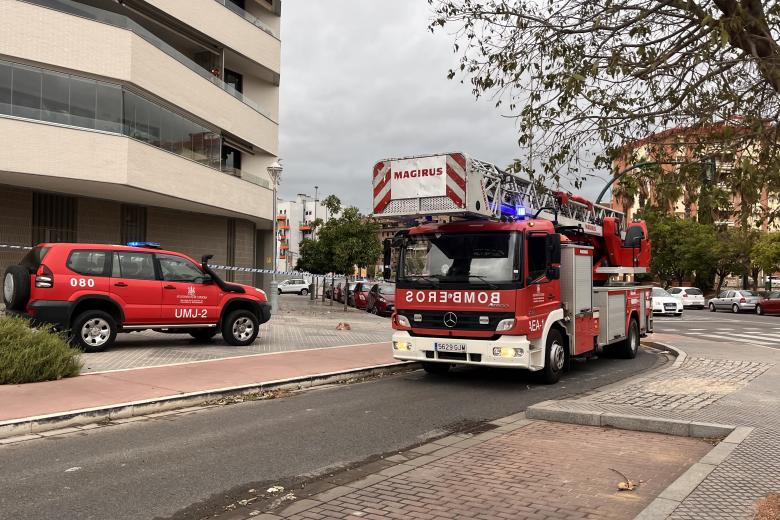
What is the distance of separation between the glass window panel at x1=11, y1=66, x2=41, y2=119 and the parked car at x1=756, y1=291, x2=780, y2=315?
3683 centimetres

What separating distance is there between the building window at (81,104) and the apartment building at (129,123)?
3cm

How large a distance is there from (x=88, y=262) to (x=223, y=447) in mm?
6835

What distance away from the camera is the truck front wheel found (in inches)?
395

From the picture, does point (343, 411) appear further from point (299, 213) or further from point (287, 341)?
point (299, 213)

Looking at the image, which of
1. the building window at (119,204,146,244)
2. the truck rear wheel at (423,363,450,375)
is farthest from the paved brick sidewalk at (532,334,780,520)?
the building window at (119,204,146,244)

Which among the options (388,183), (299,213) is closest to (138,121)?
(388,183)

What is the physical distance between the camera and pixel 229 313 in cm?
1385

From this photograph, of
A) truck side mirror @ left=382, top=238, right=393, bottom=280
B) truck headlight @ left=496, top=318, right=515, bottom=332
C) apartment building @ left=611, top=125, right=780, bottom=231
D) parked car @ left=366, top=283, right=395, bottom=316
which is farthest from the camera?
parked car @ left=366, top=283, right=395, bottom=316

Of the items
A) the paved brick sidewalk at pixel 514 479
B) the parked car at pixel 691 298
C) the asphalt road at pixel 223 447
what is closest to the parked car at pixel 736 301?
the parked car at pixel 691 298

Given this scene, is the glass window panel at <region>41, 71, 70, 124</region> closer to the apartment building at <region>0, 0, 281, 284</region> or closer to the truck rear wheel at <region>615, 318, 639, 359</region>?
the apartment building at <region>0, 0, 281, 284</region>

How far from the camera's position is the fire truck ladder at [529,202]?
33.3 ft

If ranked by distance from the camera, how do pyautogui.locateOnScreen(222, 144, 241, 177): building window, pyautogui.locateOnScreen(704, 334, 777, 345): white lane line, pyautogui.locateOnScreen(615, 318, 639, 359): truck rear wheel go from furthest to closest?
pyautogui.locateOnScreen(222, 144, 241, 177): building window
pyautogui.locateOnScreen(704, 334, 777, 345): white lane line
pyautogui.locateOnScreen(615, 318, 639, 359): truck rear wheel

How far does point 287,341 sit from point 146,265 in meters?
4.00

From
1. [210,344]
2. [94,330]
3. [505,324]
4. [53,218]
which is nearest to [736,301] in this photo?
[210,344]
